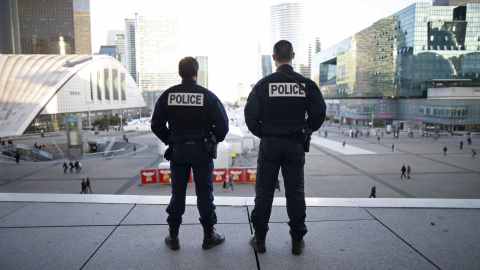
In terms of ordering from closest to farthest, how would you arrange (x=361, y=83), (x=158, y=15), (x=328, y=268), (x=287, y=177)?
(x=328, y=268), (x=287, y=177), (x=361, y=83), (x=158, y=15)

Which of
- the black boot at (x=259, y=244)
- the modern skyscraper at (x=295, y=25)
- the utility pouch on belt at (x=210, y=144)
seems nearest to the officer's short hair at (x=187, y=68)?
the utility pouch on belt at (x=210, y=144)

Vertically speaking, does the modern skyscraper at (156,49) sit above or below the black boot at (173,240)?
above

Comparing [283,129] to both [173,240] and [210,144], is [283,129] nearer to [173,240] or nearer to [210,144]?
[210,144]

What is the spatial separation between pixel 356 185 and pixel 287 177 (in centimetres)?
1781

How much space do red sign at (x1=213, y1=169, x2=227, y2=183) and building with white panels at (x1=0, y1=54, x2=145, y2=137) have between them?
151ft

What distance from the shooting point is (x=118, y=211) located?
11.8 ft

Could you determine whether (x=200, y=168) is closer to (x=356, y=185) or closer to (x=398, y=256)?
(x=398, y=256)

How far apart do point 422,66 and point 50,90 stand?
81176 millimetres

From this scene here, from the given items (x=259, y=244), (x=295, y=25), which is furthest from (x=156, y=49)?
(x=259, y=244)

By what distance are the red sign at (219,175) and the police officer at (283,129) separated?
1644 centimetres

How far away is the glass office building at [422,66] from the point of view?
2306 inches

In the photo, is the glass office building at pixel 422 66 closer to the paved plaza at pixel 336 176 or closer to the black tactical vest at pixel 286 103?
the paved plaza at pixel 336 176

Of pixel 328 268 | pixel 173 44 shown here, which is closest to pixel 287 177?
pixel 328 268

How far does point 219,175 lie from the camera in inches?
760
